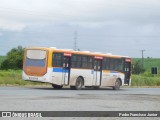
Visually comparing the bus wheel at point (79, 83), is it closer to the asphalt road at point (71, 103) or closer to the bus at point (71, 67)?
the bus at point (71, 67)

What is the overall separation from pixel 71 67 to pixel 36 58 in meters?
2.70

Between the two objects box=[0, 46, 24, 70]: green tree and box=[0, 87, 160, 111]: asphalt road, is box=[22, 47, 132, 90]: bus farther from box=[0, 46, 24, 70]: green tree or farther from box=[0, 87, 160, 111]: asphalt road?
box=[0, 46, 24, 70]: green tree

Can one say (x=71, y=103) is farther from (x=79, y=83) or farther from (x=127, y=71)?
(x=127, y=71)

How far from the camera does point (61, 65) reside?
111 feet

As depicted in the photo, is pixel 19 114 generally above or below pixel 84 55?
below

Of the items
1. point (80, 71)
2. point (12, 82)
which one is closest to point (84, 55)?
point (80, 71)

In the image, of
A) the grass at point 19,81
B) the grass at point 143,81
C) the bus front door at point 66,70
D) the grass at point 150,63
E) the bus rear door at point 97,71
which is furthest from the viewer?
the grass at point 150,63

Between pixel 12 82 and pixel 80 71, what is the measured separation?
27.3 feet

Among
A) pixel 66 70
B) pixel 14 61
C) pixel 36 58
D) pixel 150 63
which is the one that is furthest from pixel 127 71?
pixel 150 63

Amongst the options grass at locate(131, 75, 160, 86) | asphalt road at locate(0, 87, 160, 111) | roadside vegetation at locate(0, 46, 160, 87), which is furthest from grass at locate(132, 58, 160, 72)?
asphalt road at locate(0, 87, 160, 111)

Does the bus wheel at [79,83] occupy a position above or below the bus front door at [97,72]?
below

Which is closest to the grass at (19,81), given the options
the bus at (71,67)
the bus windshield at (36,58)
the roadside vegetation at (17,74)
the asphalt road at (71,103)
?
the roadside vegetation at (17,74)

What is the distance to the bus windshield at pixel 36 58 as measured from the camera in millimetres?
33094

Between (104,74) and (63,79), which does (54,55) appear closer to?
(63,79)
